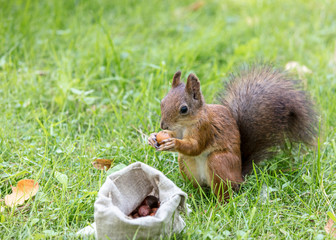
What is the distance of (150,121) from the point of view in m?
2.36

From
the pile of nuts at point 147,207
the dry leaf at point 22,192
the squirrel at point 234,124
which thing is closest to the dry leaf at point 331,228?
the squirrel at point 234,124

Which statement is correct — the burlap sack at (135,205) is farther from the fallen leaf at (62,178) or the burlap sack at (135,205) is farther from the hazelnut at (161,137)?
the fallen leaf at (62,178)

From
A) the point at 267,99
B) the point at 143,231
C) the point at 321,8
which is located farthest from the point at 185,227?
the point at 321,8

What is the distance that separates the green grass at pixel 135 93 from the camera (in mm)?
1742

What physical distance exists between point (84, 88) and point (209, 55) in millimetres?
994

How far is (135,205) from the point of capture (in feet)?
5.63

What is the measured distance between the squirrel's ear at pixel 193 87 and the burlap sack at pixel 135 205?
0.38 meters

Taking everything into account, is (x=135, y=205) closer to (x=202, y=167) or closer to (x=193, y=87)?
(x=202, y=167)

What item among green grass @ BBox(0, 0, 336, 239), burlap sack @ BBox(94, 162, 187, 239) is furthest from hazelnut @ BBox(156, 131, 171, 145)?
green grass @ BBox(0, 0, 336, 239)

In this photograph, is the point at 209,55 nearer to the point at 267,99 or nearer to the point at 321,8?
the point at 267,99

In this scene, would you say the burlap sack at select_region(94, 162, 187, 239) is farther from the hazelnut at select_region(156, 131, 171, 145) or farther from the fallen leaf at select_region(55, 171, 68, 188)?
the fallen leaf at select_region(55, 171, 68, 188)

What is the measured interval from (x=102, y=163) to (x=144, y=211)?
0.48 metres

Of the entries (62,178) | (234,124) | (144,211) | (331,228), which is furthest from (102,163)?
(331,228)

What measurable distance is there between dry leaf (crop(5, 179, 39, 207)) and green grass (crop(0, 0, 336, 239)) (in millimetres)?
36
